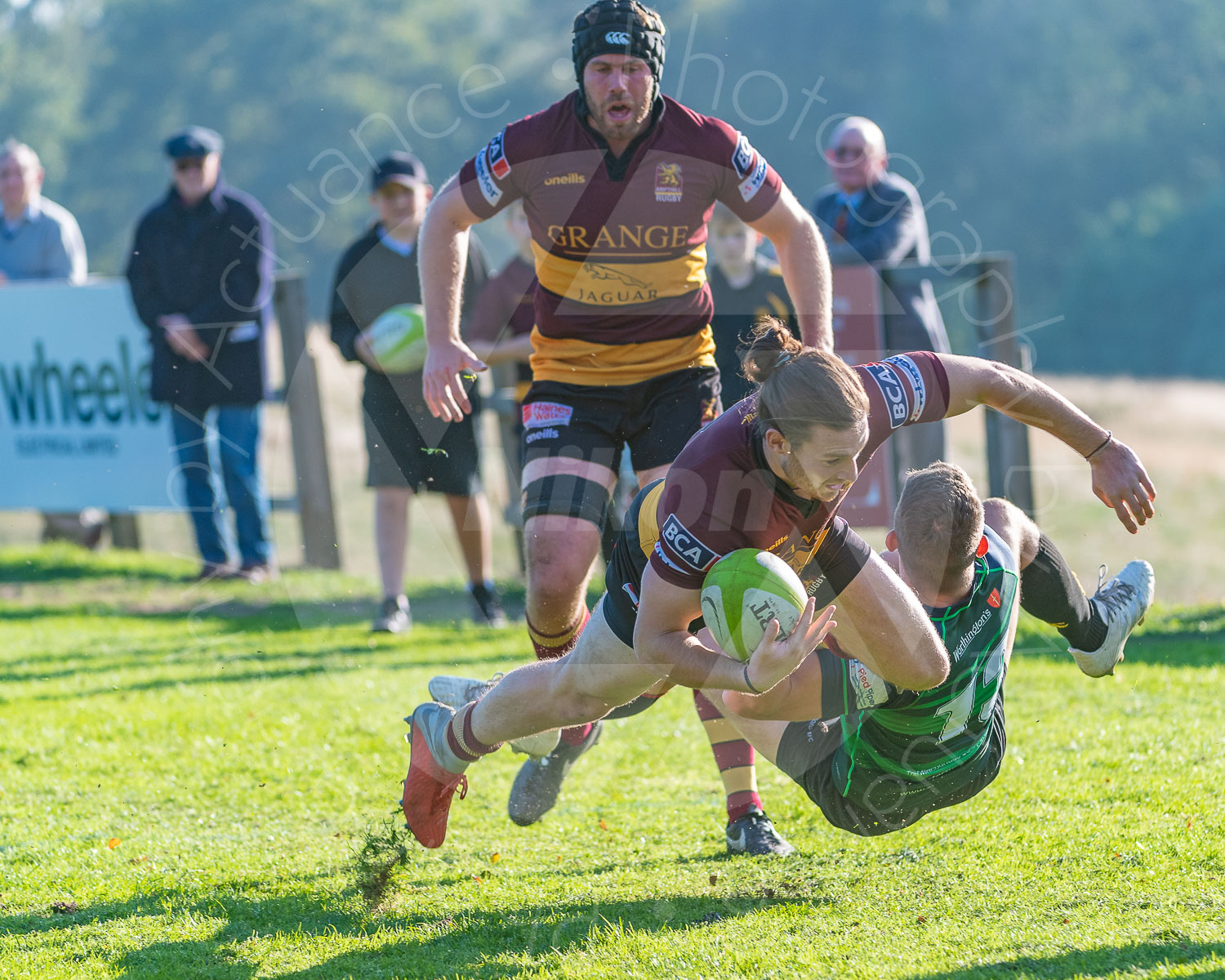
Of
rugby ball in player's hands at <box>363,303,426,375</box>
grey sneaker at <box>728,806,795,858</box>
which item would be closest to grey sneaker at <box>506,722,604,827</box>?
grey sneaker at <box>728,806,795,858</box>

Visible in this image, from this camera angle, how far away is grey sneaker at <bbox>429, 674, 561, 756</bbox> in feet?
13.8

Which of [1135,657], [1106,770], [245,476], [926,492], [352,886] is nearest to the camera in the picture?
[926,492]

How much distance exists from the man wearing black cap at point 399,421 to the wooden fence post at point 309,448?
218 cm

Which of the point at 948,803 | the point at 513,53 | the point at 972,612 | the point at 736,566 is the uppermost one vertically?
the point at 513,53

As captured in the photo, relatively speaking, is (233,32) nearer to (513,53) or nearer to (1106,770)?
(513,53)

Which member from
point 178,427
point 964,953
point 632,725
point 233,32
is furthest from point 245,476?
point 233,32

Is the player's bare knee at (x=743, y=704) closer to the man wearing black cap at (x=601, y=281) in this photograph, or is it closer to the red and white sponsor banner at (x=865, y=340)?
the man wearing black cap at (x=601, y=281)

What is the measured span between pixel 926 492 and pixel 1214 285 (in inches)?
1777

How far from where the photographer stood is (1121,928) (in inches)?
132

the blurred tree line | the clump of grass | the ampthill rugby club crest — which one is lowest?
the clump of grass

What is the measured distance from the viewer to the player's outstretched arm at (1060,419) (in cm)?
393

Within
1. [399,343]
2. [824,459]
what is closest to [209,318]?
[399,343]

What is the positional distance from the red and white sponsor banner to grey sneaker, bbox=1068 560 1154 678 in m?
3.57

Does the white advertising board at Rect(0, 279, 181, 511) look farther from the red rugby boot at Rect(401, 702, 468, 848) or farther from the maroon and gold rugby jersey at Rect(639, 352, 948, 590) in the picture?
the maroon and gold rugby jersey at Rect(639, 352, 948, 590)
